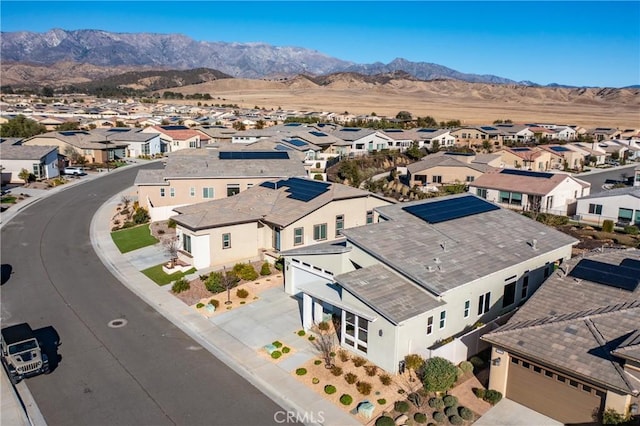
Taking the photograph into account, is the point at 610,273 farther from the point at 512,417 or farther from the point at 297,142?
the point at 297,142

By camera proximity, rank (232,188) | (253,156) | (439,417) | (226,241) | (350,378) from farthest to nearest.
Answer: (253,156) < (232,188) < (226,241) < (350,378) < (439,417)

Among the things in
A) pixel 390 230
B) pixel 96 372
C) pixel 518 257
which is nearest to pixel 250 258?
pixel 390 230

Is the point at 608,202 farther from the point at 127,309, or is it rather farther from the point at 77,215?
the point at 77,215

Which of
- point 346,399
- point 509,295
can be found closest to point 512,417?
point 346,399

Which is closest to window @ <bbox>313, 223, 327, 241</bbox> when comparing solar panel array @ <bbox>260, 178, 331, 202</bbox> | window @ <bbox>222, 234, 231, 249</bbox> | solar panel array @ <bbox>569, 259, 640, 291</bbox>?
solar panel array @ <bbox>260, 178, 331, 202</bbox>

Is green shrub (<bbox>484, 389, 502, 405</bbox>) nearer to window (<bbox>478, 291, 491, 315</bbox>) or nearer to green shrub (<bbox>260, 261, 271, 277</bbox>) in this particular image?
window (<bbox>478, 291, 491, 315</bbox>)

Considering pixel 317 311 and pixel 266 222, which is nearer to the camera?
pixel 317 311
